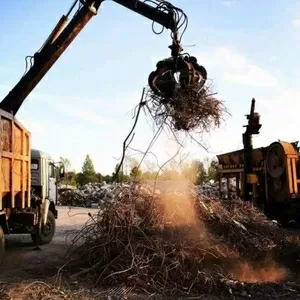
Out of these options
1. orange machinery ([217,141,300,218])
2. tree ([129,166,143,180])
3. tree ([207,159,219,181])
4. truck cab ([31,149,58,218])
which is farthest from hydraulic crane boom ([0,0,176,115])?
tree ([207,159,219,181])

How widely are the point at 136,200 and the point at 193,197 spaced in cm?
106

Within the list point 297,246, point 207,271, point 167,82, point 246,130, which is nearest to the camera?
point 207,271

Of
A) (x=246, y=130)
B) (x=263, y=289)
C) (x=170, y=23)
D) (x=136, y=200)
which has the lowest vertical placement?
(x=263, y=289)

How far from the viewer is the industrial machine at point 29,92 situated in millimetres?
7527

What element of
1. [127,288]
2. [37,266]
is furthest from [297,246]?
[37,266]

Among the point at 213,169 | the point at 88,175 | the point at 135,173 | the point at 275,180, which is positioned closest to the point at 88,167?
the point at 88,175

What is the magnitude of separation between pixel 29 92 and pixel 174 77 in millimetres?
4008

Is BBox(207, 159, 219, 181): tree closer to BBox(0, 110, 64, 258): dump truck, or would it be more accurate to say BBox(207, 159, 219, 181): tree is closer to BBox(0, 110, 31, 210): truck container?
BBox(0, 110, 64, 258): dump truck

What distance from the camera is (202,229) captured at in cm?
752

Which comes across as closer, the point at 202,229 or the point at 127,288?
the point at 127,288

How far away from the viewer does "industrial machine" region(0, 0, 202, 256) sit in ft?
24.7

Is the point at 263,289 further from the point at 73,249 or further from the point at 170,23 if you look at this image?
the point at 170,23

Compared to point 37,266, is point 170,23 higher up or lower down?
higher up

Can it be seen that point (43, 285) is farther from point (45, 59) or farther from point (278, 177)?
point (278, 177)
